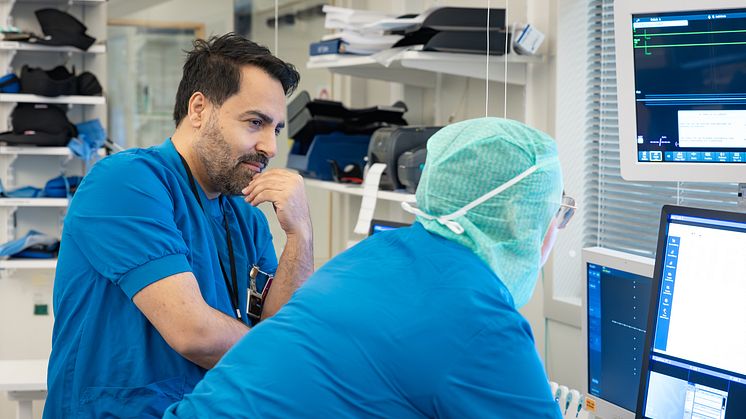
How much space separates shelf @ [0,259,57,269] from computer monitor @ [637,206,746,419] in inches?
125

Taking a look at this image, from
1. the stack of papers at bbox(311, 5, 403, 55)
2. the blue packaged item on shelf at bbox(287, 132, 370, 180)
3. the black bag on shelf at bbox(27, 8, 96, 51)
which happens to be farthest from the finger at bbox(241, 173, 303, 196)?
the black bag on shelf at bbox(27, 8, 96, 51)

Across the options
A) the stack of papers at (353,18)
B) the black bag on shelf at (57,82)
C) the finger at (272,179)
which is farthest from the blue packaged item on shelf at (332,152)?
the black bag on shelf at (57,82)

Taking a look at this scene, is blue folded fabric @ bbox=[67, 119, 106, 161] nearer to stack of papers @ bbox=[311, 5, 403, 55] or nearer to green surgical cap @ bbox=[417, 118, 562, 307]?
stack of papers @ bbox=[311, 5, 403, 55]

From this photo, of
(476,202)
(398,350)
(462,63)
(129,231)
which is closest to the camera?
(398,350)

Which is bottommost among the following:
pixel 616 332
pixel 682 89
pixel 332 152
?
pixel 616 332

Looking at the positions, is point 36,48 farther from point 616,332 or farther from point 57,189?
point 616,332

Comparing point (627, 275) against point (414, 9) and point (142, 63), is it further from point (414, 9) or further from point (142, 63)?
point (142, 63)

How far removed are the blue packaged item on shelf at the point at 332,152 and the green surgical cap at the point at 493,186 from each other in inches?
78.4

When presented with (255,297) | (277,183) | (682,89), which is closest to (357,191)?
(277,183)

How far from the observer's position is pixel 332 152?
341 cm

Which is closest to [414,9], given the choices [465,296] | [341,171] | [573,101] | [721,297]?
[341,171]

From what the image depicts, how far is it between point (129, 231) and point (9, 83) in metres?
2.72

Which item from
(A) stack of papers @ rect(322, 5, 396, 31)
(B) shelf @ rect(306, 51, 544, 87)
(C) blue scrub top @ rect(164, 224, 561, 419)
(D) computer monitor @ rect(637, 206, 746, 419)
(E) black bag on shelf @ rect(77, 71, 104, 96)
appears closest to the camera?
(C) blue scrub top @ rect(164, 224, 561, 419)

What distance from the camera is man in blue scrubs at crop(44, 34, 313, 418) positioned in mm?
1797
